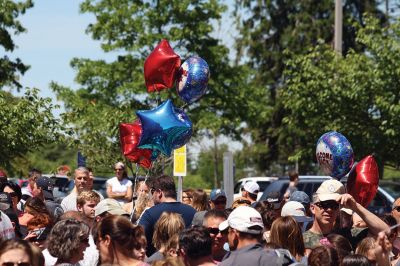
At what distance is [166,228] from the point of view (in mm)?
8750

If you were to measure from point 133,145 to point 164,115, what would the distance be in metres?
0.88

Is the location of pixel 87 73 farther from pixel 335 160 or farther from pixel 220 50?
pixel 335 160

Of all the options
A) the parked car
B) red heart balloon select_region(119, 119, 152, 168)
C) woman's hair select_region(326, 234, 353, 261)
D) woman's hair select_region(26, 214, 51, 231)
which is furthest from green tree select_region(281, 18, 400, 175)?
woman's hair select_region(326, 234, 353, 261)

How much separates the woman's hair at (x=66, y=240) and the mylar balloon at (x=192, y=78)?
453 centimetres

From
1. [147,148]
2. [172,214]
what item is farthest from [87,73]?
[172,214]

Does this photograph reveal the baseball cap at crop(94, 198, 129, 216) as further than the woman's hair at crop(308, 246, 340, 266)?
Yes

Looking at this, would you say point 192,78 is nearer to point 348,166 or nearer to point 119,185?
point 348,166

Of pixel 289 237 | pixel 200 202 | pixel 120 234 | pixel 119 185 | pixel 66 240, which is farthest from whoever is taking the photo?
pixel 119 185

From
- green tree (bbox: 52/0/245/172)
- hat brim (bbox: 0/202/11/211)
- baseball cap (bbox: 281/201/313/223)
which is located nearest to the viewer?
hat brim (bbox: 0/202/11/211)

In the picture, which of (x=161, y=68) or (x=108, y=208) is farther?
(x=161, y=68)

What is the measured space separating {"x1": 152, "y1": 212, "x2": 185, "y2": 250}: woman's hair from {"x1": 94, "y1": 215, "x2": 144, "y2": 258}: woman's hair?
4.56 ft

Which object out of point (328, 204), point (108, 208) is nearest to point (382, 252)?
point (328, 204)

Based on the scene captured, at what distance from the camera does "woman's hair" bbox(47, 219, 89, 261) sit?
24.1 ft

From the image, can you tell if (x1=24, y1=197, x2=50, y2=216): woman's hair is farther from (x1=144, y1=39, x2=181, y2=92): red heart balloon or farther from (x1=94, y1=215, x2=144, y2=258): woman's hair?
(x1=144, y1=39, x2=181, y2=92): red heart balloon
